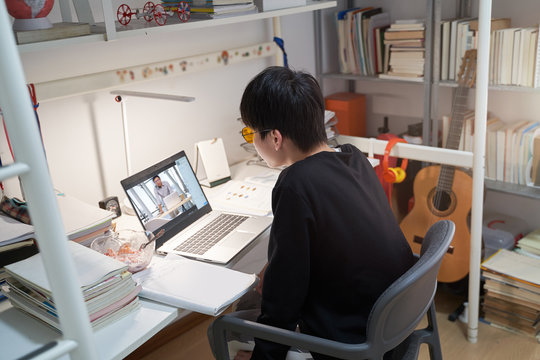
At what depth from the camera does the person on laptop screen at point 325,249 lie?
1338 millimetres

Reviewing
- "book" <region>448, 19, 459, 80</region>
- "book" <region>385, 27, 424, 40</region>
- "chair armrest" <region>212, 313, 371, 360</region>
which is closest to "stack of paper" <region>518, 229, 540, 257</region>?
"book" <region>448, 19, 459, 80</region>

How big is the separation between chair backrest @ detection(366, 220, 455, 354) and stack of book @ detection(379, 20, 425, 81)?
1.55 metres

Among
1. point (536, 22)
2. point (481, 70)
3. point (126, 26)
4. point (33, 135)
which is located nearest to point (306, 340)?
point (33, 135)

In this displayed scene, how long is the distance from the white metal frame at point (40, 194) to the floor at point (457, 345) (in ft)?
5.17

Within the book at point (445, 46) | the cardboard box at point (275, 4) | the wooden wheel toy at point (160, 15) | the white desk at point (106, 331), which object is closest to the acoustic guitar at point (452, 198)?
the book at point (445, 46)

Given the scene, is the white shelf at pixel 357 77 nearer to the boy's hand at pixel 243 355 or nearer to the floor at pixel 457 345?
the floor at pixel 457 345

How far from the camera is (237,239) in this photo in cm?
182

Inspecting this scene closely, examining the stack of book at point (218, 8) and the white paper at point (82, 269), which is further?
the stack of book at point (218, 8)

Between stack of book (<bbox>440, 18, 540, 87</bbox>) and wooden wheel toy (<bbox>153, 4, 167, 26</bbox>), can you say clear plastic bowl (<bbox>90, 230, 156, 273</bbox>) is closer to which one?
wooden wheel toy (<bbox>153, 4, 167, 26</bbox>)

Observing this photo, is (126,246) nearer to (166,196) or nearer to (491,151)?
(166,196)

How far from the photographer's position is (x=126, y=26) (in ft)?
5.90

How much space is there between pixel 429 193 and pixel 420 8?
40.0 inches

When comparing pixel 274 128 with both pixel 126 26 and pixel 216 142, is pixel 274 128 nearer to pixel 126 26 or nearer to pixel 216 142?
pixel 126 26

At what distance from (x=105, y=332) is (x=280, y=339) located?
1.40ft
